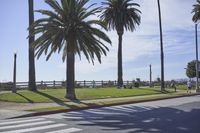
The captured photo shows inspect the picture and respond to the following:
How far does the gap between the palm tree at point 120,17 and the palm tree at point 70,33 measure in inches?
905

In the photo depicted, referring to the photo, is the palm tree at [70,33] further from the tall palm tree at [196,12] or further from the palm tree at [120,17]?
the tall palm tree at [196,12]

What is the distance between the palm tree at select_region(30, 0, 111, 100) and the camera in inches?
1190

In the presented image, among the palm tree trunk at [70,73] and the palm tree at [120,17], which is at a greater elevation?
the palm tree at [120,17]

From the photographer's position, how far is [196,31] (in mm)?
49719

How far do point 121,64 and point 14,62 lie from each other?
21.2 meters

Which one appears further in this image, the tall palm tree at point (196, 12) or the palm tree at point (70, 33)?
the tall palm tree at point (196, 12)

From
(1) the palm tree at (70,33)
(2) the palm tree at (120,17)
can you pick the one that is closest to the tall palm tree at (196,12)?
(2) the palm tree at (120,17)

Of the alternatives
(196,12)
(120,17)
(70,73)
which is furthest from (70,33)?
(196,12)

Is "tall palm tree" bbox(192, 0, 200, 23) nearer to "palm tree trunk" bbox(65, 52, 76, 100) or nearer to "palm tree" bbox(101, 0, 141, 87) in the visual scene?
"palm tree" bbox(101, 0, 141, 87)

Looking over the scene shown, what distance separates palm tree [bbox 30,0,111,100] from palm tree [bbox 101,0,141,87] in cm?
2298

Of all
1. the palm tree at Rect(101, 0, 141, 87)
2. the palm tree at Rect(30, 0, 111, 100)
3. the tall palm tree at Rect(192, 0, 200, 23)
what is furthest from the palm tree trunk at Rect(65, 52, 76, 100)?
the tall palm tree at Rect(192, 0, 200, 23)

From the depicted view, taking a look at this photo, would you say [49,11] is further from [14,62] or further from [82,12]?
[14,62]

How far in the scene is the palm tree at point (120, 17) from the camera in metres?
54.4

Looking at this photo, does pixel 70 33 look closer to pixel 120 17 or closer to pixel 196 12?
pixel 120 17
